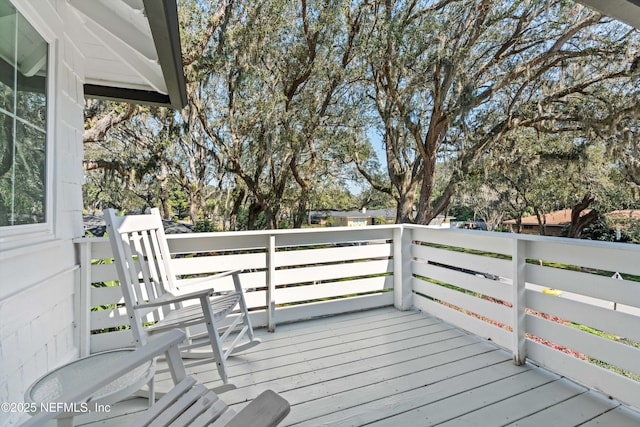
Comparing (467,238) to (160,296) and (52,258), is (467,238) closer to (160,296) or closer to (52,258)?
(160,296)

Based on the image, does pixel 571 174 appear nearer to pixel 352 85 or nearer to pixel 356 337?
pixel 352 85

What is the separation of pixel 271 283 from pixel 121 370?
6.78ft

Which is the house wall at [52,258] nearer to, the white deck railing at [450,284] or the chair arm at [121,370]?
the white deck railing at [450,284]

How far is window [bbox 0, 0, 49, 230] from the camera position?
1.39 m

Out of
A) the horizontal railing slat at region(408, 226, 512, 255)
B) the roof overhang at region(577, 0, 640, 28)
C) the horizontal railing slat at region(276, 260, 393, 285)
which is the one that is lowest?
the horizontal railing slat at region(276, 260, 393, 285)

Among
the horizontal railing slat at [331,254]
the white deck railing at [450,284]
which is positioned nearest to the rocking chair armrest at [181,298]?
the white deck railing at [450,284]

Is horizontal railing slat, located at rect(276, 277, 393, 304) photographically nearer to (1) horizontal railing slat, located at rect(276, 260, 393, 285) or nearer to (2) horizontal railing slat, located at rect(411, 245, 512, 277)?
(1) horizontal railing slat, located at rect(276, 260, 393, 285)

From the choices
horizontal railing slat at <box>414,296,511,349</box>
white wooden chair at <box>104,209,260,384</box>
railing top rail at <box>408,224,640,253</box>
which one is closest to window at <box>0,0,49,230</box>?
white wooden chair at <box>104,209,260,384</box>

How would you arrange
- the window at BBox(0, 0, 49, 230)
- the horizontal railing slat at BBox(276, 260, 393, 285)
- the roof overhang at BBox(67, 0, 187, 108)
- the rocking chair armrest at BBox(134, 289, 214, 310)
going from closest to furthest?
the window at BBox(0, 0, 49, 230), the roof overhang at BBox(67, 0, 187, 108), the rocking chair armrest at BBox(134, 289, 214, 310), the horizontal railing slat at BBox(276, 260, 393, 285)

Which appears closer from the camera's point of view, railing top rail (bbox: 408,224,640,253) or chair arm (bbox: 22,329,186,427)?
chair arm (bbox: 22,329,186,427)

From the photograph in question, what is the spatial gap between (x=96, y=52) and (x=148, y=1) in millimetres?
1545

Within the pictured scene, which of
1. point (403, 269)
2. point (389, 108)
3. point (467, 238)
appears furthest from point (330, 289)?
point (389, 108)

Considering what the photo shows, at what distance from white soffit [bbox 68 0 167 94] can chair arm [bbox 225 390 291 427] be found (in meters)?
2.01

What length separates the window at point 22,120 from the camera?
1.39 metres
